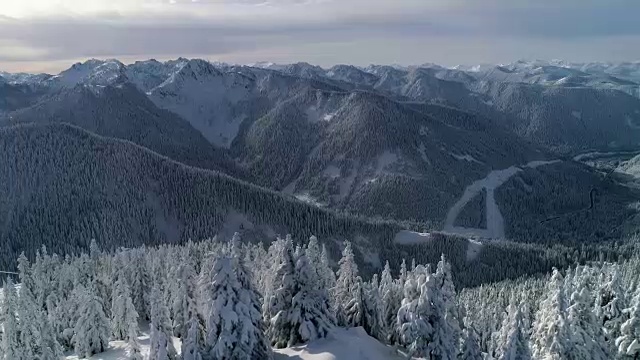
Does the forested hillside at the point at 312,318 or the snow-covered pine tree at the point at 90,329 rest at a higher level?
the forested hillside at the point at 312,318

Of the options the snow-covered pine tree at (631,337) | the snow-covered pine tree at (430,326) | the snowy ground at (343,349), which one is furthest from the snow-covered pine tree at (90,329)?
the snow-covered pine tree at (631,337)

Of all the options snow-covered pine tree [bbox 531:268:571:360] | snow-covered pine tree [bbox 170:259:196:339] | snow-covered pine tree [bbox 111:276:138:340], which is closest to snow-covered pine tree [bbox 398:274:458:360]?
snow-covered pine tree [bbox 531:268:571:360]

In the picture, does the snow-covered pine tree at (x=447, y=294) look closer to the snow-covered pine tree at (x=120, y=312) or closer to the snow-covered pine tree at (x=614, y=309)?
the snow-covered pine tree at (x=614, y=309)

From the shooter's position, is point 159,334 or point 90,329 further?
point 90,329

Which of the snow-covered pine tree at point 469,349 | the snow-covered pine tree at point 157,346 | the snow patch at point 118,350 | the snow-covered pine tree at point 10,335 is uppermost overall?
the snow-covered pine tree at point 157,346

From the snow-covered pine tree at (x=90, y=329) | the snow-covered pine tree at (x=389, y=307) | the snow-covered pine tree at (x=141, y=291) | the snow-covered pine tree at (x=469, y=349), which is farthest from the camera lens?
the snow-covered pine tree at (x=141, y=291)

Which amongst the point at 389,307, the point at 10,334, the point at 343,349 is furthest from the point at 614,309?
the point at 10,334

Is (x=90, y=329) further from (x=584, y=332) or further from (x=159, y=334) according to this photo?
(x=584, y=332)

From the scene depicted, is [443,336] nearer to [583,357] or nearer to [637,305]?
[583,357]
